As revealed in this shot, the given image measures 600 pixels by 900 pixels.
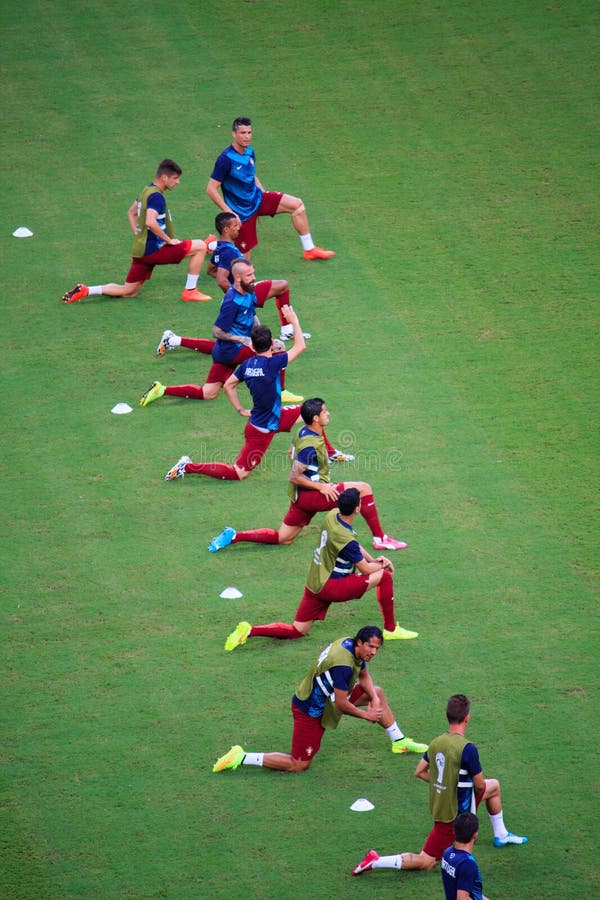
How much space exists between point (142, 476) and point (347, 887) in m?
5.81

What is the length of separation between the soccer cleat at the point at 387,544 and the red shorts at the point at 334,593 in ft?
4.35

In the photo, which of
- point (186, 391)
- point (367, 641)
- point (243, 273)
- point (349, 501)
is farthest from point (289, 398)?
point (367, 641)

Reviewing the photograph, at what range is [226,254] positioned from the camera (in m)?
15.0

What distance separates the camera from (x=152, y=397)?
14.8 metres

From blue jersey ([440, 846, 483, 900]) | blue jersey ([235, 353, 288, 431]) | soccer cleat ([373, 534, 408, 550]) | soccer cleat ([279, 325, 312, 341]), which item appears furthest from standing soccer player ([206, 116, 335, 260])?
blue jersey ([440, 846, 483, 900])

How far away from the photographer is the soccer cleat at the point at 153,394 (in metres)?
14.8

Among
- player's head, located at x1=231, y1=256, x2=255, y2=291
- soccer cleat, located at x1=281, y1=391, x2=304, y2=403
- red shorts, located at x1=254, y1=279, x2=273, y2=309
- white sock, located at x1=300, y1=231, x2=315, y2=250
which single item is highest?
player's head, located at x1=231, y1=256, x2=255, y2=291

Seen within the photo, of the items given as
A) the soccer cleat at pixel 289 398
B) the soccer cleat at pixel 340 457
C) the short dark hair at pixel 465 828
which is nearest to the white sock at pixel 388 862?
the short dark hair at pixel 465 828

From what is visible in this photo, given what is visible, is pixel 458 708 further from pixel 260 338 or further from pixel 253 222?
pixel 253 222

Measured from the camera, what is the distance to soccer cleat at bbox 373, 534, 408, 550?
12.3 metres

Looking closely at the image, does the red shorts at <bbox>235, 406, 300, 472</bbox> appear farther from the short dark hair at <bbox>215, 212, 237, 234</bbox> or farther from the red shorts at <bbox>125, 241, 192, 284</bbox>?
the red shorts at <bbox>125, 241, 192, 284</bbox>

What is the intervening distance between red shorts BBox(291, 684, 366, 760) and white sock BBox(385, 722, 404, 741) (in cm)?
41

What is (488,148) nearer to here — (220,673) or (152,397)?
(152,397)

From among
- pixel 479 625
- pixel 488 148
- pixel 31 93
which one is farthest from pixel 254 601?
pixel 31 93
